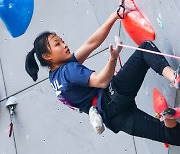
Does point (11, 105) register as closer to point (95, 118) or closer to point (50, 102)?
point (50, 102)

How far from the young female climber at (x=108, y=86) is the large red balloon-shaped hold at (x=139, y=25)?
0.25ft

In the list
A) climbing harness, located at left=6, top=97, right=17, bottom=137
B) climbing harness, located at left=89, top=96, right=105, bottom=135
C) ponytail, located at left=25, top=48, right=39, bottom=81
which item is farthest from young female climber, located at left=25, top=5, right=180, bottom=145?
climbing harness, located at left=6, top=97, right=17, bottom=137

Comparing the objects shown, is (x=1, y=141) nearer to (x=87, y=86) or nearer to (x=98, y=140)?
(x=98, y=140)

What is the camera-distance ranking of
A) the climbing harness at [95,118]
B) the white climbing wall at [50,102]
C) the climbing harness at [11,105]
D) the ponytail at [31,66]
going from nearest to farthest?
the climbing harness at [95,118] → the ponytail at [31,66] → the white climbing wall at [50,102] → the climbing harness at [11,105]

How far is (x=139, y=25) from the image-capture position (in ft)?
9.52

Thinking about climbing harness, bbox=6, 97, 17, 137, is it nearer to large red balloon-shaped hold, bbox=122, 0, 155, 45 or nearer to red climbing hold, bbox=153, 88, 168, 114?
red climbing hold, bbox=153, 88, 168, 114

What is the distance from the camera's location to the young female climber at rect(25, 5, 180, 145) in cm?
277

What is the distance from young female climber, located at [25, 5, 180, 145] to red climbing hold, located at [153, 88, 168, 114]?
0.76ft

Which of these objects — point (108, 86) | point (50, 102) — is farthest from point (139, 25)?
point (50, 102)

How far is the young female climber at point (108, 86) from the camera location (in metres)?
2.77

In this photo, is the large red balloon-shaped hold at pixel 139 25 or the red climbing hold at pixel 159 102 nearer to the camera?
the large red balloon-shaped hold at pixel 139 25

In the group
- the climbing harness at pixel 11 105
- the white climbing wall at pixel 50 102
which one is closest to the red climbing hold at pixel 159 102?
the white climbing wall at pixel 50 102

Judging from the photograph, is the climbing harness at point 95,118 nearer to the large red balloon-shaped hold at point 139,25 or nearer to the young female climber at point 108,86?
the young female climber at point 108,86

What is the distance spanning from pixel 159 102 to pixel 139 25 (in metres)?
0.49
